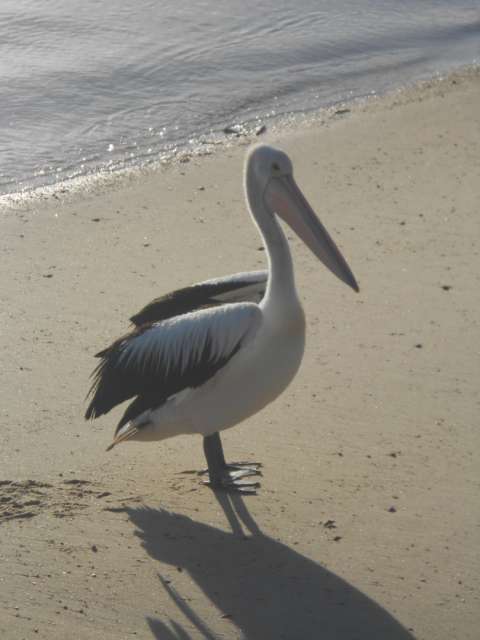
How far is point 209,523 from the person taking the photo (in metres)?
4.43

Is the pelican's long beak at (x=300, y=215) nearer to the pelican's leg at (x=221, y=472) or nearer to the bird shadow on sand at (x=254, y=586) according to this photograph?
the pelican's leg at (x=221, y=472)

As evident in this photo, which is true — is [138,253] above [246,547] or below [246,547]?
above

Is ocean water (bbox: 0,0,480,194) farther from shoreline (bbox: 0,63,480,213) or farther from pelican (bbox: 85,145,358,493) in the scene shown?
pelican (bbox: 85,145,358,493)

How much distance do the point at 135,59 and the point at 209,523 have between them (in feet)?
25.1

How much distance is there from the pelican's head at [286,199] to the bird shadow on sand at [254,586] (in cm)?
105

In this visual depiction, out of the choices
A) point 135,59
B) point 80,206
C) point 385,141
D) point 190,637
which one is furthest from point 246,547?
point 135,59

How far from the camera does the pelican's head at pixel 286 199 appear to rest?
4629 millimetres

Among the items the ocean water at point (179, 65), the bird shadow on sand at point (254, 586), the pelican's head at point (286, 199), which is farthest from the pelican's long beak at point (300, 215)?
the ocean water at point (179, 65)

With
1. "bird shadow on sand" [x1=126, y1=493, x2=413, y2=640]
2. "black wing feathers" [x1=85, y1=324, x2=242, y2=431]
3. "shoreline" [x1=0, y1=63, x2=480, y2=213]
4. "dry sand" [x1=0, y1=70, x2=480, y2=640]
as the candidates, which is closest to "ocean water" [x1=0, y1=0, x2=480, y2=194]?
"shoreline" [x1=0, y1=63, x2=480, y2=213]

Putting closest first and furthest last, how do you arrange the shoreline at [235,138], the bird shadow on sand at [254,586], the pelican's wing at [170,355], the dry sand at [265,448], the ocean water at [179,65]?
the bird shadow on sand at [254,586]
the dry sand at [265,448]
the pelican's wing at [170,355]
the shoreline at [235,138]
the ocean water at [179,65]

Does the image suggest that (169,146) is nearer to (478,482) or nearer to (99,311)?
(99,311)

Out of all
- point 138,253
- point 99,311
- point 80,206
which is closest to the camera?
point 99,311

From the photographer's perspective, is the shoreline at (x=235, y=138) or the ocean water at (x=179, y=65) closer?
the shoreline at (x=235, y=138)

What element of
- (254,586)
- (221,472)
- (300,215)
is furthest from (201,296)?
(254,586)
